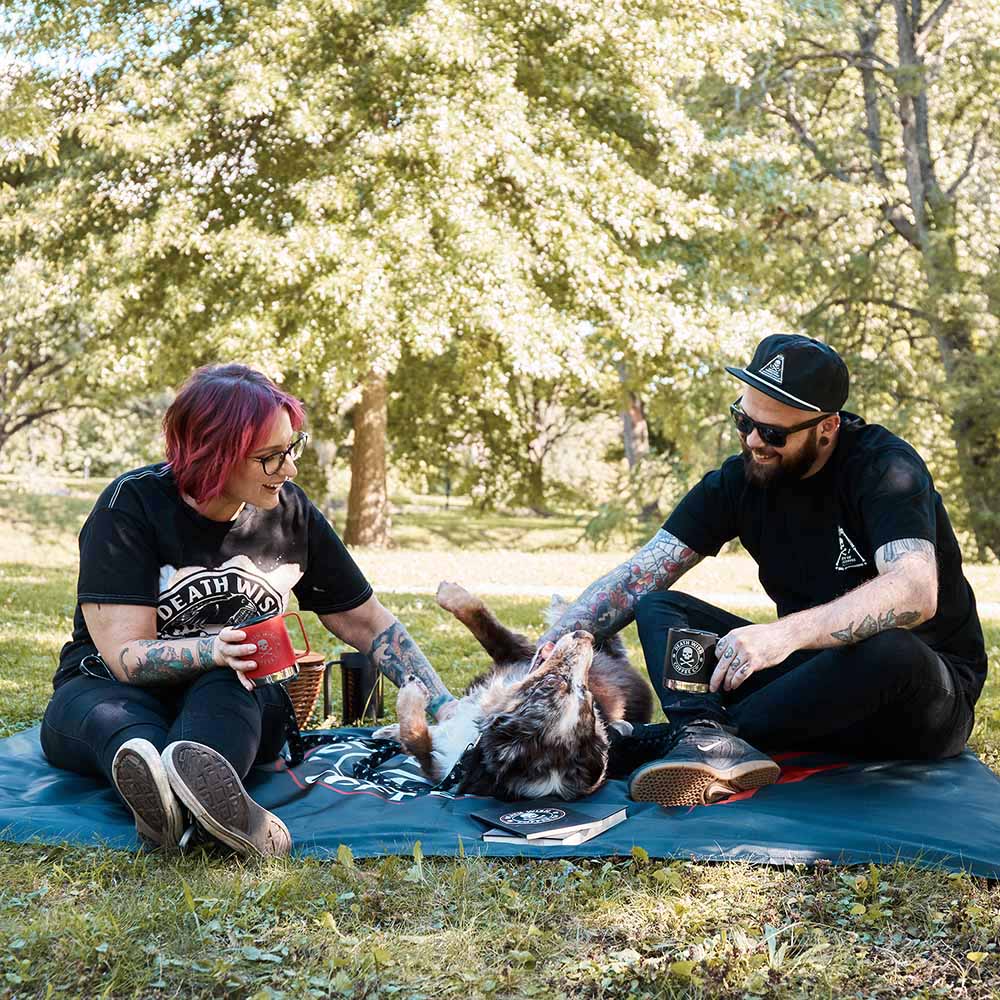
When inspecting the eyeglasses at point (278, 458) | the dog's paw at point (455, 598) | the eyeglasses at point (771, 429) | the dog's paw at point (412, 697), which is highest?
the eyeglasses at point (771, 429)

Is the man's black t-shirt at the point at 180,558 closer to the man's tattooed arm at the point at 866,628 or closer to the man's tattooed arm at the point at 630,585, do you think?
the man's tattooed arm at the point at 630,585

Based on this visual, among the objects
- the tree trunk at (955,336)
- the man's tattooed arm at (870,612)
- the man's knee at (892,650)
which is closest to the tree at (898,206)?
the tree trunk at (955,336)

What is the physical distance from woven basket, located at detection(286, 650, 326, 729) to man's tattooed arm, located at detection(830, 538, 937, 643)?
2.40 metres

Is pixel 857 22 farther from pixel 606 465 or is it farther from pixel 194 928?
pixel 606 465

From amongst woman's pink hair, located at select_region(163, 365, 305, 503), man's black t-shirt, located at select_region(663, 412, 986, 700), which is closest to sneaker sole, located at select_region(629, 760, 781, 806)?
man's black t-shirt, located at select_region(663, 412, 986, 700)

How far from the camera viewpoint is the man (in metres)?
3.57

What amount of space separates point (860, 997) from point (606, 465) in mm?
36628

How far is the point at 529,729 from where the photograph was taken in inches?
154

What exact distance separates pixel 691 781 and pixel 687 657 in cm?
41

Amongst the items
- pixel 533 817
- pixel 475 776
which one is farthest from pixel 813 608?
pixel 475 776

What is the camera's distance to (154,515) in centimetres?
384

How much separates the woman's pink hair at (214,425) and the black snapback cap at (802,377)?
66.3 inches

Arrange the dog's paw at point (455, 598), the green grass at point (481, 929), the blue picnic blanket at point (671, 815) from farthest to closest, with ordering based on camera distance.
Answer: the dog's paw at point (455, 598), the blue picnic blanket at point (671, 815), the green grass at point (481, 929)

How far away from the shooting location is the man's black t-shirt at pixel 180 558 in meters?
3.73
